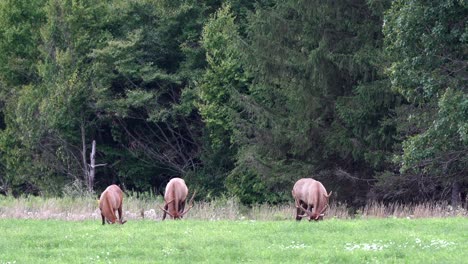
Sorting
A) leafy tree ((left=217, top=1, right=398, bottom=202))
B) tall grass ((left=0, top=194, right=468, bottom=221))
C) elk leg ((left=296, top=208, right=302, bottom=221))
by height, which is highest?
leafy tree ((left=217, top=1, right=398, bottom=202))

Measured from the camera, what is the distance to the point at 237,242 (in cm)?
1730

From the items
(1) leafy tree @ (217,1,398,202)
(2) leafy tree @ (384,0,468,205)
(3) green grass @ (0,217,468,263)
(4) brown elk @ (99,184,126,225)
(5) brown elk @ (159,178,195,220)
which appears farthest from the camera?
(1) leafy tree @ (217,1,398,202)

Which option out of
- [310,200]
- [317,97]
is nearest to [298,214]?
[310,200]

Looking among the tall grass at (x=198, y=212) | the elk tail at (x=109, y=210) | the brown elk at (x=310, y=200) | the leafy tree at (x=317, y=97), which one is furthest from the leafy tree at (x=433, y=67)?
the elk tail at (x=109, y=210)

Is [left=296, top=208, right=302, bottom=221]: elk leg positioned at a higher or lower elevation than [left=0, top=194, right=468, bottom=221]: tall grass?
higher

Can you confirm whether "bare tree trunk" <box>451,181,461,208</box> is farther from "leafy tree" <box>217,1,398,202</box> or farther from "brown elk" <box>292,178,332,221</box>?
"brown elk" <box>292,178,332,221</box>

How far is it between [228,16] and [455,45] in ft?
63.6

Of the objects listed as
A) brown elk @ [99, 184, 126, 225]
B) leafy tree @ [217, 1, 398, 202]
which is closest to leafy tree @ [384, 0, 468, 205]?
leafy tree @ [217, 1, 398, 202]

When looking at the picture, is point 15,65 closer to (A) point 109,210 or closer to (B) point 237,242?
(A) point 109,210

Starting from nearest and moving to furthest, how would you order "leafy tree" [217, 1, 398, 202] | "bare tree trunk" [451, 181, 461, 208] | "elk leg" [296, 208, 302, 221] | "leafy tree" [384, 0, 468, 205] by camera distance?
1. "elk leg" [296, 208, 302, 221]
2. "leafy tree" [384, 0, 468, 205]
3. "bare tree trunk" [451, 181, 461, 208]
4. "leafy tree" [217, 1, 398, 202]

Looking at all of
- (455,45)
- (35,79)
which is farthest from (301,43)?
(35,79)

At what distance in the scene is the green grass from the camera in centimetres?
1545

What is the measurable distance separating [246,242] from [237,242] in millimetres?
173

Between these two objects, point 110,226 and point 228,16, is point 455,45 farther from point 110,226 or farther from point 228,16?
point 228,16
